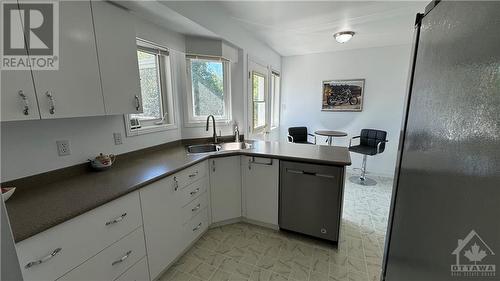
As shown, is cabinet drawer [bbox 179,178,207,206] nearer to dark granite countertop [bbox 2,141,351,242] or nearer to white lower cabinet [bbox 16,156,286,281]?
white lower cabinet [bbox 16,156,286,281]

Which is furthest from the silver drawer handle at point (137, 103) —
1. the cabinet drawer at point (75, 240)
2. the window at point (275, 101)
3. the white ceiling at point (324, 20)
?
the window at point (275, 101)

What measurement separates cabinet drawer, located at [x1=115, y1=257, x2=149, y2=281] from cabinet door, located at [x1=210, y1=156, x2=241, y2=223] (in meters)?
0.85

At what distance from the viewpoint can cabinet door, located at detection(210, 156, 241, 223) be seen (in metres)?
2.17

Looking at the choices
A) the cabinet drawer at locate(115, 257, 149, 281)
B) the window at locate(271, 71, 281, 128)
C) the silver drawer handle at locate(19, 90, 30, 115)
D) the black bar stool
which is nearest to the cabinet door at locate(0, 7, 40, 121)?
the silver drawer handle at locate(19, 90, 30, 115)

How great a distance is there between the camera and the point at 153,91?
228cm

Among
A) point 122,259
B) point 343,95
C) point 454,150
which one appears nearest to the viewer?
point 454,150

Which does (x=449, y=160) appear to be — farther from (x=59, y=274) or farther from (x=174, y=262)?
(x=174, y=262)

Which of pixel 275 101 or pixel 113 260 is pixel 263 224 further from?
pixel 275 101

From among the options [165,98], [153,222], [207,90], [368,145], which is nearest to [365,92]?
[368,145]

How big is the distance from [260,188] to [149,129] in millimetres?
1351

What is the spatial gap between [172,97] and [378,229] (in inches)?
112

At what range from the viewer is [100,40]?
4.43 feet

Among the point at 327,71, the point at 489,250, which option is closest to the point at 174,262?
the point at 489,250

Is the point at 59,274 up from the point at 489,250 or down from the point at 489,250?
down
